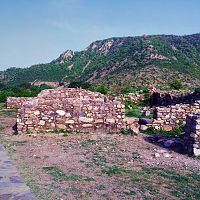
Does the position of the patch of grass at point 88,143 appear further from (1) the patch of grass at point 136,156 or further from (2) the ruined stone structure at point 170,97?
(2) the ruined stone structure at point 170,97

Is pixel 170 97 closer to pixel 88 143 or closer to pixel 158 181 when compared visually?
pixel 88 143

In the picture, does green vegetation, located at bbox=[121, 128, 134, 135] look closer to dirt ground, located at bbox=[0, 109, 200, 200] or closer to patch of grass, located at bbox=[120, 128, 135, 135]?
patch of grass, located at bbox=[120, 128, 135, 135]

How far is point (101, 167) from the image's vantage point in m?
8.40

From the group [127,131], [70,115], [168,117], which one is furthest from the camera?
[168,117]

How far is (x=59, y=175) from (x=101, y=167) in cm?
116

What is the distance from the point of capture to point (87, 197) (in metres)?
6.35

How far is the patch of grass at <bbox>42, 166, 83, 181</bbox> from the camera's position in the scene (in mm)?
7375

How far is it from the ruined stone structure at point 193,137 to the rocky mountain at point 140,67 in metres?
33.1

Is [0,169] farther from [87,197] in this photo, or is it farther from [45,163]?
[87,197]

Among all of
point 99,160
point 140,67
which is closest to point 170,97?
point 99,160

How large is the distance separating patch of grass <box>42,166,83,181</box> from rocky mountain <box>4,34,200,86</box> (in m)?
36.2

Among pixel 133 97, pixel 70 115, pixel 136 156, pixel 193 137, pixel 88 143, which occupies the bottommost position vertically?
pixel 136 156

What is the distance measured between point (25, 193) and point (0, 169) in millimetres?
1704

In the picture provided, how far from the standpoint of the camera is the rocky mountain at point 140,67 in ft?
156
